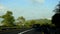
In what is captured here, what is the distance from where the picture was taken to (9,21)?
111 meters

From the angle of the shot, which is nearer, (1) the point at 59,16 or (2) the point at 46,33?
(2) the point at 46,33

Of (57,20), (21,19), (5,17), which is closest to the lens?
(57,20)

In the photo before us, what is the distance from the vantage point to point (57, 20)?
81312 millimetres

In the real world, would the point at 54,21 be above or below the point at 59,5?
below

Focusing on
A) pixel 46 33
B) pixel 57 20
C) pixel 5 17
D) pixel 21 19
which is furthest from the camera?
pixel 21 19

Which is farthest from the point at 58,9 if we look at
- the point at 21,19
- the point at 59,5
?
the point at 21,19

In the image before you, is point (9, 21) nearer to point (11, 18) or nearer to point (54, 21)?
point (11, 18)

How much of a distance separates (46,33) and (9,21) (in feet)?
294

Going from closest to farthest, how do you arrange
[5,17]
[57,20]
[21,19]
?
[57,20], [5,17], [21,19]

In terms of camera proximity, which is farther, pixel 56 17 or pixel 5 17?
pixel 5 17

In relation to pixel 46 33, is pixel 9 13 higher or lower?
higher

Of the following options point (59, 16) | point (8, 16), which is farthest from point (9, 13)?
point (59, 16)

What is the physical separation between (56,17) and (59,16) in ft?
6.71

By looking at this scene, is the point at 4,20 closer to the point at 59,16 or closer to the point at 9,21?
the point at 9,21
